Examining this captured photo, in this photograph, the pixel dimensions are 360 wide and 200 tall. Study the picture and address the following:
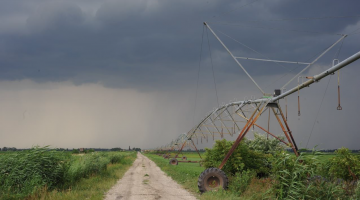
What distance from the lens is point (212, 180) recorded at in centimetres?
2089

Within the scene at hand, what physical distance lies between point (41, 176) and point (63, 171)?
2467 mm

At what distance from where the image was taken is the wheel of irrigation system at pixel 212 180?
811 inches

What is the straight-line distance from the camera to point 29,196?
60.0ft

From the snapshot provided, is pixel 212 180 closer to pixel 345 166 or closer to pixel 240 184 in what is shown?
pixel 240 184

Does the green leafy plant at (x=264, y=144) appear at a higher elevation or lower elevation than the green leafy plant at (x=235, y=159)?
higher

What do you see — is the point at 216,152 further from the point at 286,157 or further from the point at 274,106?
the point at 286,157

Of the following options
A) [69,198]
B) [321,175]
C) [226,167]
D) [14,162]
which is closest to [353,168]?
[321,175]

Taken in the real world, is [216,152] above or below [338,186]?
above

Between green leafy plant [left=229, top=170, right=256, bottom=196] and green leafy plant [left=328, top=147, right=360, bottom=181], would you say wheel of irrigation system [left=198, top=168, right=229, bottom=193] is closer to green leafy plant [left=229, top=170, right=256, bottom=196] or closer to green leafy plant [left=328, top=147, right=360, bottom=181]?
green leafy plant [left=229, top=170, right=256, bottom=196]

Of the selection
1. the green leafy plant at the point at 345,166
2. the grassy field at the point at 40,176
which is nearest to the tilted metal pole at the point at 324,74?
the green leafy plant at the point at 345,166

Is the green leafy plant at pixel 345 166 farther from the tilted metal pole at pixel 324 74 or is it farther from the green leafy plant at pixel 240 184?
the green leafy plant at pixel 240 184

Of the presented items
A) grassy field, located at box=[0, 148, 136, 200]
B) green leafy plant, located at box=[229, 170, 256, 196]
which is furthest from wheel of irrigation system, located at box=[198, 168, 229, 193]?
grassy field, located at box=[0, 148, 136, 200]

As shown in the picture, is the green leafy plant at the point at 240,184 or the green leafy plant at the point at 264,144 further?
the green leafy plant at the point at 264,144

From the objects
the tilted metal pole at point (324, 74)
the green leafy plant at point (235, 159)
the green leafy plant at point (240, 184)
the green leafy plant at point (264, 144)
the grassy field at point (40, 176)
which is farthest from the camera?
the green leafy plant at point (264, 144)
